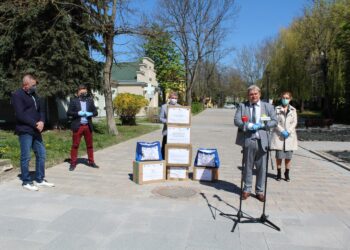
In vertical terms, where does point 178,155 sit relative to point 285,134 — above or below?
below

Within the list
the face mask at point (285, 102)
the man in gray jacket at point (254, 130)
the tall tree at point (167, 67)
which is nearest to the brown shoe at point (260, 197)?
the man in gray jacket at point (254, 130)

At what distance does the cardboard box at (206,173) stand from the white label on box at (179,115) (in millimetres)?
1008

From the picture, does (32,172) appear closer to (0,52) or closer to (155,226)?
(155,226)

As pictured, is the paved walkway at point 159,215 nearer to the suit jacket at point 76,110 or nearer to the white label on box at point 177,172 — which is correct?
the white label on box at point 177,172

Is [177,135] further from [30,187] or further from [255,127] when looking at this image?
[30,187]

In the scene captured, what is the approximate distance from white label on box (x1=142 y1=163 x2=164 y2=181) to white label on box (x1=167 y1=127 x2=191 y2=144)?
57 centimetres

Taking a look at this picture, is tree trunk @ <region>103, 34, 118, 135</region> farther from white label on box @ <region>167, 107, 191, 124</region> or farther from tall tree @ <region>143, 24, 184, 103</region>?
tall tree @ <region>143, 24, 184, 103</region>

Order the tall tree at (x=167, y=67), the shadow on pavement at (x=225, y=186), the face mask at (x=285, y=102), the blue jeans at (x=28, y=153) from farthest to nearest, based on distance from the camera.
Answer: the tall tree at (x=167, y=67) < the face mask at (x=285, y=102) < the shadow on pavement at (x=225, y=186) < the blue jeans at (x=28, y=153)

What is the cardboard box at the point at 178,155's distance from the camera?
7.89 metres

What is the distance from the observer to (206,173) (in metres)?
7.91

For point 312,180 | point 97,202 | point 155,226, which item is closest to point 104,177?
point 97,202

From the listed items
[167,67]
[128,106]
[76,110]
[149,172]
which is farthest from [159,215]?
[167,67]

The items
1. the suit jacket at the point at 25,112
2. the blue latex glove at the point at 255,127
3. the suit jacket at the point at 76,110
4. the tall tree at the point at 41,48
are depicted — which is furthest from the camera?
the tall tree at the point at 41,48

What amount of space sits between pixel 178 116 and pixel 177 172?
115 cm
